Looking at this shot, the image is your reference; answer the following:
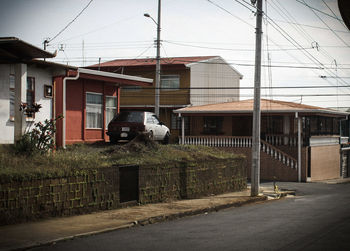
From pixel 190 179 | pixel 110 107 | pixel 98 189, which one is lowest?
pixel 190 179

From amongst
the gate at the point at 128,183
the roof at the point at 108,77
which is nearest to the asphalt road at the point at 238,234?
the gate at the point at 128,183

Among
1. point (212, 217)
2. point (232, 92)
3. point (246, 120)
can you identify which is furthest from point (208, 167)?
Result: point (232, 92)

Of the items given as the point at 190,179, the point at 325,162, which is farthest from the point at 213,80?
the point at 190,179

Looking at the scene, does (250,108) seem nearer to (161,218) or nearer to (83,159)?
(83,159)

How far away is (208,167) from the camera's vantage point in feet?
62.3

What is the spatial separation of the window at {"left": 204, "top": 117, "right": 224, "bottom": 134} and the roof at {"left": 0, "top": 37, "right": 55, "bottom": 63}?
919 inches

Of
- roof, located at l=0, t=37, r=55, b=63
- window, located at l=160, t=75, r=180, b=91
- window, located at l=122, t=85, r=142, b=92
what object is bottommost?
roof, located at l=0, t=37, r=55, b=63

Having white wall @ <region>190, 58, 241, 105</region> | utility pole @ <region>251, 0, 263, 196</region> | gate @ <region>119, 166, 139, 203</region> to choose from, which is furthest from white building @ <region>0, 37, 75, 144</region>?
white wall @ <region>190, 58, 241, 105</region>

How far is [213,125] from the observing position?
37250 millimetres

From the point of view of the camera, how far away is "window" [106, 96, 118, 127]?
24.6 metres

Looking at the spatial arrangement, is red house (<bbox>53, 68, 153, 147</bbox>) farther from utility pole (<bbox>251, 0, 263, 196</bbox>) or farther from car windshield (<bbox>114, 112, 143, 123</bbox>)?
utility pole (<bbox>251, 0, 263, 196</bbox>)

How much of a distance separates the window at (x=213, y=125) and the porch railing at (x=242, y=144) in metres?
2.91

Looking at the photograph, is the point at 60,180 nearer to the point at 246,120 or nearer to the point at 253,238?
the point at 253,238

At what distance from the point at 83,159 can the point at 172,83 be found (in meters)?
27.4
